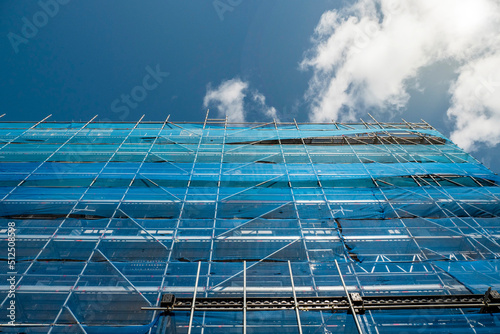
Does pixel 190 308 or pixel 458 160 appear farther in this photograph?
pixel 458 160

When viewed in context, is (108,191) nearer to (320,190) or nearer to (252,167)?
(252,167)

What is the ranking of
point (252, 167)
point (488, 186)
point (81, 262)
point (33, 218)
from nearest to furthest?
point (81, 262), point (33, 218), point (488, 186), point (252, 167)

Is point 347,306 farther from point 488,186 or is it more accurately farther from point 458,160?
point 458,160

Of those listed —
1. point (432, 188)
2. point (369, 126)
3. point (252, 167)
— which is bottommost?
point (432, 188)

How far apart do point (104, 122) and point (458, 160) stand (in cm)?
1493

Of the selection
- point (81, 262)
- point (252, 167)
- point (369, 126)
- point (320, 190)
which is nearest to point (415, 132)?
point (369, 126)

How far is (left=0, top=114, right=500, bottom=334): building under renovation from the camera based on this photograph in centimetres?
506

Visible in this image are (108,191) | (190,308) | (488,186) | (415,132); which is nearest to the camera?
(190,308)

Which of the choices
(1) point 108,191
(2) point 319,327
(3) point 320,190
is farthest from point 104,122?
(2) point 319,327

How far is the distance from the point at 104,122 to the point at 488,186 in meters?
15.2

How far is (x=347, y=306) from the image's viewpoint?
16.4 feet

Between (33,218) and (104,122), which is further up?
(104,122)

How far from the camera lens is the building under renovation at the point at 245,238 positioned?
506 cm

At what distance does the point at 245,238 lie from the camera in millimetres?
7199
